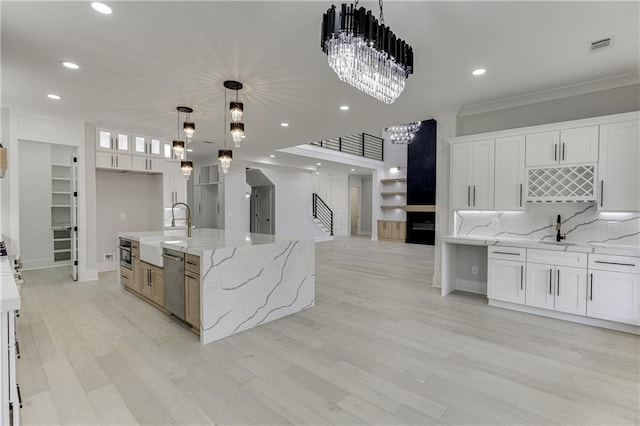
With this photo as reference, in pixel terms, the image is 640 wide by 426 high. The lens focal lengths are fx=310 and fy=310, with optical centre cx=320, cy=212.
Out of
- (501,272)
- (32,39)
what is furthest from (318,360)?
(32,39)

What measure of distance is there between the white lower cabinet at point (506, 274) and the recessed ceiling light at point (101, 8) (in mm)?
4812

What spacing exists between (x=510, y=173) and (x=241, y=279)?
3.79m

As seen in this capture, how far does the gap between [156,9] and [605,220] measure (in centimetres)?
529

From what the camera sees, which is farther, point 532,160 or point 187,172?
point 187,172

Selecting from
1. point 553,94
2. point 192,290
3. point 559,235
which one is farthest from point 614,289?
point 192,290

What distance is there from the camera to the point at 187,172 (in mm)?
4688

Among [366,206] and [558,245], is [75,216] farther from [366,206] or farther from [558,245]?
[366,206]

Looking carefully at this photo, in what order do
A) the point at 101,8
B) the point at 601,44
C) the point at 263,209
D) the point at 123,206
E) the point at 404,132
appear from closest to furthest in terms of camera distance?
the point at 101,8
the point at 601,44
the point at 123,206
the point at 404,132
the point at 263,209

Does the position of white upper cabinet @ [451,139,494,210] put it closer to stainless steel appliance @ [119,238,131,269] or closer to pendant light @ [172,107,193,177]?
pendant light @ [172,107,193,177]

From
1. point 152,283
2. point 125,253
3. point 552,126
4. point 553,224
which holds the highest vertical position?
point 552,126

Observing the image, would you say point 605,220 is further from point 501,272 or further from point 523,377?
point 523,377

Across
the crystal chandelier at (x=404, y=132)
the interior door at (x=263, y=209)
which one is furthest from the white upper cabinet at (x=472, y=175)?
the interior door at (x=263, y=209)

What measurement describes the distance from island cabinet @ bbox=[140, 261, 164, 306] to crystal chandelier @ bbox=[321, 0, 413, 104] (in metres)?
3.24

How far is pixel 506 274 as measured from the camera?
4074 mm
